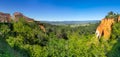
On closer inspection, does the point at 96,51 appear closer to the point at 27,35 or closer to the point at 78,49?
the point at 78,49

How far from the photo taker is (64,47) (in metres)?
64.3

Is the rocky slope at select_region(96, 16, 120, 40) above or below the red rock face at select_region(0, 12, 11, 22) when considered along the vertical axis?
below

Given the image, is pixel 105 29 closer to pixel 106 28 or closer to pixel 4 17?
pixel 106 28

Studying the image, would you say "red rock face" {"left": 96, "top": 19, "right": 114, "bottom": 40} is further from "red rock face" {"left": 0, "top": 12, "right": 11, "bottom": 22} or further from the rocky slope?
"red rock face" {"left": 0, "top": 12, "right": 11, "bottom": 22}

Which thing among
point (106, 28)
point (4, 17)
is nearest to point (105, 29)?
point (106, 28)

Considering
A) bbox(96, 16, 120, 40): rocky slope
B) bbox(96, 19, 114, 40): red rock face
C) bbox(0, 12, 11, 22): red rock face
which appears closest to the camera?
bbox(96, 19, 114, 40): red rock face

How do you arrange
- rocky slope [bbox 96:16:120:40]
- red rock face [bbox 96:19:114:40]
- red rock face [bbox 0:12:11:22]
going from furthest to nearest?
red rock face [bbox 0:12:11:22], rocky slope [bbox 96:16:120:40], red rock face [bbox 96:19:114:40]

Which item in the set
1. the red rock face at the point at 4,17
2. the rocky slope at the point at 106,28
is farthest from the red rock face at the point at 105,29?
the red rock face at the point at 4,17

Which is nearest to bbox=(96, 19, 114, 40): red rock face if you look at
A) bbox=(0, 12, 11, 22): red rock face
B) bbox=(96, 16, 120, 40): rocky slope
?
bbox=(96, 16, 120, 40): rocky slope

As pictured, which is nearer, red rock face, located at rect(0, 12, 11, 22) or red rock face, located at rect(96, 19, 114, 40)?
red rock face, located at rect(96, 19, 114, 40)

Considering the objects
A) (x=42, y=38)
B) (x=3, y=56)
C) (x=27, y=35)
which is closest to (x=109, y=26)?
(x=42, y=38)

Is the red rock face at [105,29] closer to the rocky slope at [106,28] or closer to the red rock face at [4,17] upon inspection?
the rocky slope at [106,28]

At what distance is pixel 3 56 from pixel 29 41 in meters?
74.7

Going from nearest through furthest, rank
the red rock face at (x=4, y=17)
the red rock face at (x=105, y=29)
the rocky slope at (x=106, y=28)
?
the red rock face at (x=105, y=29)
the rocky slope at (x=106, y=28)
the red rock face at (x=4, y=17)
